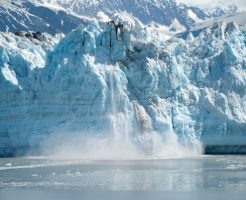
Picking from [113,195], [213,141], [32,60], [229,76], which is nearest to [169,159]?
[213,141]

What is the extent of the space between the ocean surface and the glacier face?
9.72 ft

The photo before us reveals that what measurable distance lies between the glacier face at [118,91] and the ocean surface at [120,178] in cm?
296

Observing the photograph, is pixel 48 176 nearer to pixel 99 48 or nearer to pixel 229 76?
pixel 99 48

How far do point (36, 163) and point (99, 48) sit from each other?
9245 mm

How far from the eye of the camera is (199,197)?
76.9 ft

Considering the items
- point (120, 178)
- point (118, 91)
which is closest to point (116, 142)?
point (118, 91)

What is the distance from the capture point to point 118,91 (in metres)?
41.8

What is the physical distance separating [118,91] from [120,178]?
1336cm

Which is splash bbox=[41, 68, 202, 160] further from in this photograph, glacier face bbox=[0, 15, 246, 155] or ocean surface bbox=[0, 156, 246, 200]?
ocean surface bbox=[0, 156, 246, 200]

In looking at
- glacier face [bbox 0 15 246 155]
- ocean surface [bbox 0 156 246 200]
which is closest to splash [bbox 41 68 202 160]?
glacier face [bbox 0 15 246 155]

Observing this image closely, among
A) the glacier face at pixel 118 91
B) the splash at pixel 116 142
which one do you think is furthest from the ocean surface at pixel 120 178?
the glacier face at pixel 118 91

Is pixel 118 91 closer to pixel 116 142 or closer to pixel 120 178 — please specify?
pixel 116 142

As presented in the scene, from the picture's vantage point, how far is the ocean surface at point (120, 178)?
24.5 m

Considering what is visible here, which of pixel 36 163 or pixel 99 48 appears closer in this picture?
pixel 36 163
